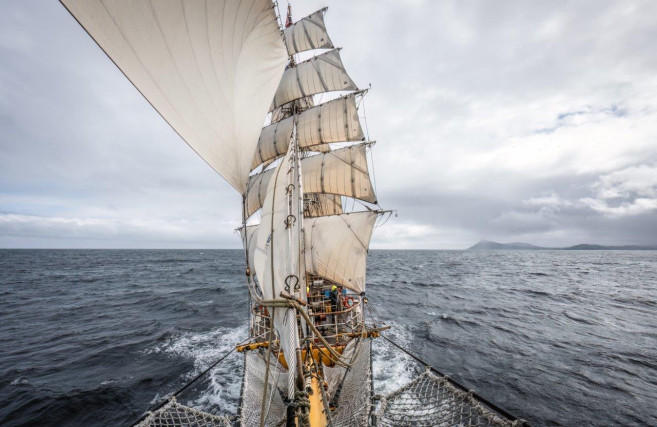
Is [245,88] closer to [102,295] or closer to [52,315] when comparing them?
[52,315]

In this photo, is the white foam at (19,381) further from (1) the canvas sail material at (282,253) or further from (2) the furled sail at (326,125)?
(2) the furled sail at (326,125)

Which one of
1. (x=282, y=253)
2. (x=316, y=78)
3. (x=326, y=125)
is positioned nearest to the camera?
(x=282, y=253)

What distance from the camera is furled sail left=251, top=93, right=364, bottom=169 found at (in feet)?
61.5

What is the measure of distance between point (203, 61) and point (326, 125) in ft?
56.7

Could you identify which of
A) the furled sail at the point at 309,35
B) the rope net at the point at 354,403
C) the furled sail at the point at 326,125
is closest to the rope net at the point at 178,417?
the rope net at the point at 354,403

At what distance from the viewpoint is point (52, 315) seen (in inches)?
734

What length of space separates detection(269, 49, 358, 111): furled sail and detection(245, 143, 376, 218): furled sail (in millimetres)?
5687

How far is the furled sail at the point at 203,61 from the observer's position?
1788 millimetres

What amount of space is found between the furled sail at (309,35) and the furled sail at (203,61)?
20935 millimetres

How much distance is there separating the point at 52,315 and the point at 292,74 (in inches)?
1067

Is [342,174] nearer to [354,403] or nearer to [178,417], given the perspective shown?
[354,403]

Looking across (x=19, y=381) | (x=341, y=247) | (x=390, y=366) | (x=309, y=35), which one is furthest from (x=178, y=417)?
(x=309, y=35)

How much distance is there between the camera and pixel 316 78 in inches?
797

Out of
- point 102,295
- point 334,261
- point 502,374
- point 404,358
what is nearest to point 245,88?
point 334,261
